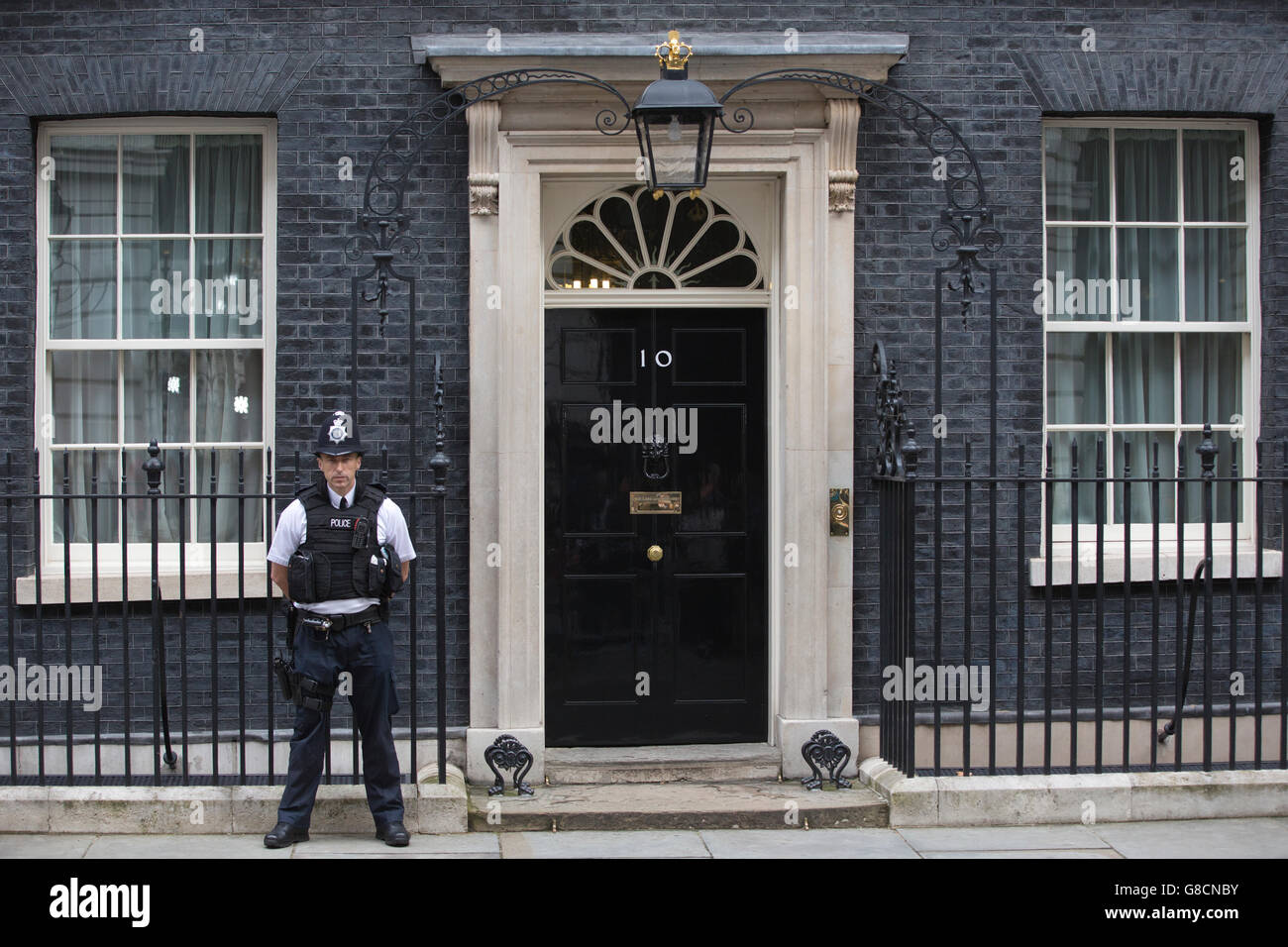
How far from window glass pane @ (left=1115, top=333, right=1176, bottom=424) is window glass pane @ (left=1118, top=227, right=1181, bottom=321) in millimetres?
142

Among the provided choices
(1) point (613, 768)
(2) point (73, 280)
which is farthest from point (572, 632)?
(2) point (73, 280)

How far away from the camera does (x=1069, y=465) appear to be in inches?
334

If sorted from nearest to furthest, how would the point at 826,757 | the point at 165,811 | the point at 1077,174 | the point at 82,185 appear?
1. the point at 165,811
2. the point at 826,757
3. the point at 82,185
4. the point at 1077,174

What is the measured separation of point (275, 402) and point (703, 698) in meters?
2.88

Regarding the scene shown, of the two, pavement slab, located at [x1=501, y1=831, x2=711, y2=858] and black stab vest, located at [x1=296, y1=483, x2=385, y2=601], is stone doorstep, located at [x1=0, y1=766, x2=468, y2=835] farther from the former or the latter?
black stab vest, located at [x1=296, y1=483, x2=385, y2=601]

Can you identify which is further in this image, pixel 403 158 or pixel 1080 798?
pixel 403 158

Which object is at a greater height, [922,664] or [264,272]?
[264,272]

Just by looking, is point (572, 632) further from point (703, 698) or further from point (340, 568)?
point (340, 568)

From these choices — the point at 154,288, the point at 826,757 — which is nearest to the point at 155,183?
the point at 154,288

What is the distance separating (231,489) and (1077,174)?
202 inches

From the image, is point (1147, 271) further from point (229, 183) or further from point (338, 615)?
point (229, 183)

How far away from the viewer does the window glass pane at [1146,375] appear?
8.52 m

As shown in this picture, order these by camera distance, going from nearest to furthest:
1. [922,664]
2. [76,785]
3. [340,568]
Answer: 1. [340,568]
2. [76,785]
3. [922,664]

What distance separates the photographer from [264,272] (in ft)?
26.7
